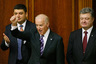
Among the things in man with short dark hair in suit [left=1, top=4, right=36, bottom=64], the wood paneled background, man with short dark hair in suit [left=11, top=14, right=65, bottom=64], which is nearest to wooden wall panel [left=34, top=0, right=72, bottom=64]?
the wood paneled background

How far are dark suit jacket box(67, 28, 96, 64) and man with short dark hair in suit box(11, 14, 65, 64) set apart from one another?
36 centimetres

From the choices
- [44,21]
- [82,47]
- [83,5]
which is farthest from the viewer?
[83,5]

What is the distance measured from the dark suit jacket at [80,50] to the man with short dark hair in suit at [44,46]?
1.17 ft

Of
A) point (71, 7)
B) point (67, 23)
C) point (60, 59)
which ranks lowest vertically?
point (60, 59)

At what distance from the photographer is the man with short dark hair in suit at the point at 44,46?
12.0 feet

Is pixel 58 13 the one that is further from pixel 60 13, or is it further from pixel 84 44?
pixel 84 44

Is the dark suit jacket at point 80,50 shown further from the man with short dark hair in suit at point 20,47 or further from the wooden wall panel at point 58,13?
the wooden wall panel at point 58,13

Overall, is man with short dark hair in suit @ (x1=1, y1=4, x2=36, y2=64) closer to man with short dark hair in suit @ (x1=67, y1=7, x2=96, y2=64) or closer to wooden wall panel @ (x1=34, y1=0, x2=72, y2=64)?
man with short dark hair in suit @ (x1=67, y1=7, x2=96, y2=64)

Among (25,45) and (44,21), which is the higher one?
(44,21)

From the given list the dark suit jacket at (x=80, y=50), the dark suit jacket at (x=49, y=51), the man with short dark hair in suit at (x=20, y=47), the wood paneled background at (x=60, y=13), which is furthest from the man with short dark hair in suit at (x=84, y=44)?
the wood paneled background at (x=60, y=13)

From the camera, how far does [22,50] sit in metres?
4.13

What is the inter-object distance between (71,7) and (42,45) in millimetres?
1628

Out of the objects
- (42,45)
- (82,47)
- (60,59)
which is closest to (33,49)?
(42,45)

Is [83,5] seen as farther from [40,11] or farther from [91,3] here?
[40,11]
